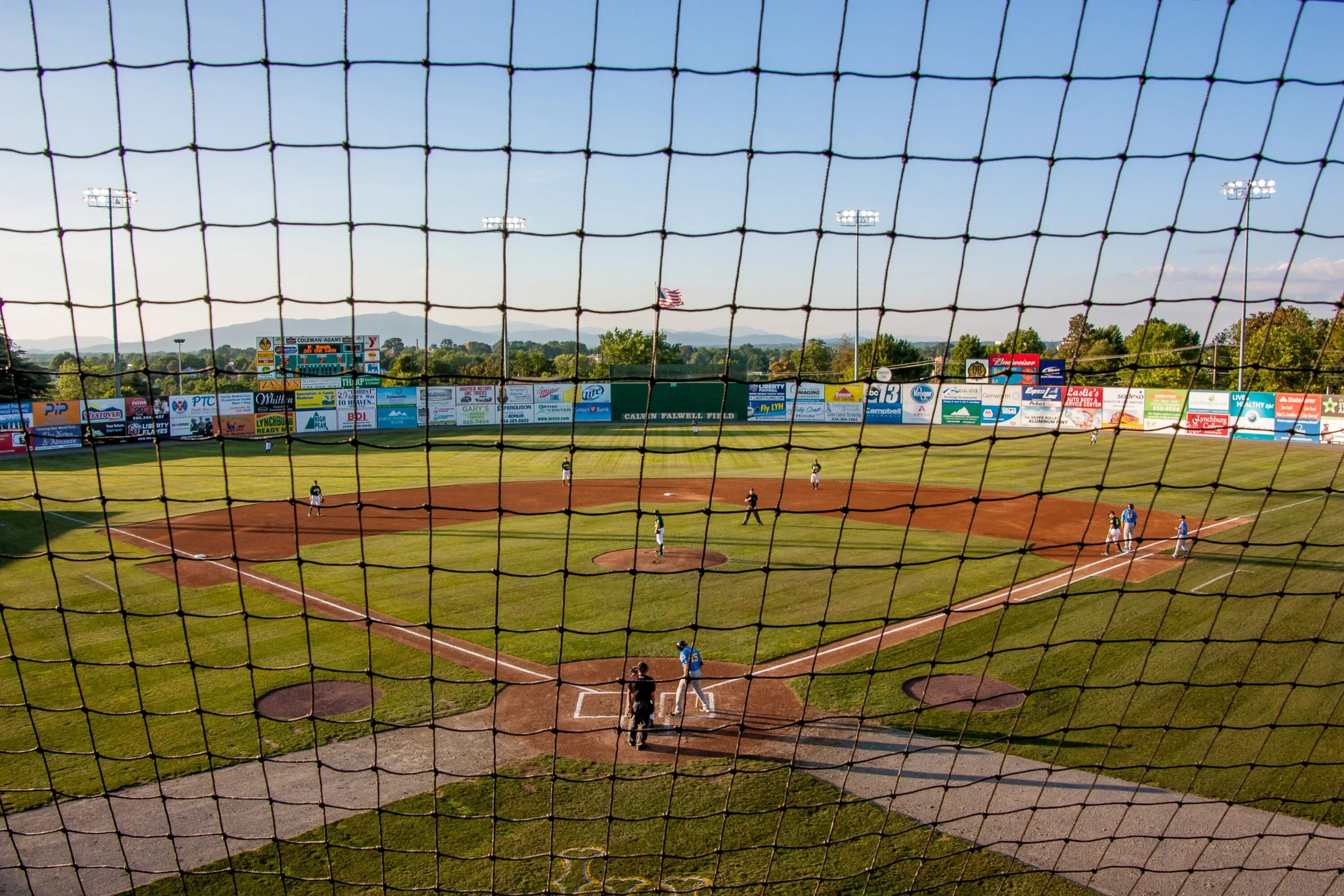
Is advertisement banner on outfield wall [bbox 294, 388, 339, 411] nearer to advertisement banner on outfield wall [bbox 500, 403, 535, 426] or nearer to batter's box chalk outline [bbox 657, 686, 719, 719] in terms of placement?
advertisement banner on outfield wall [bbox 500, 403, 535, 426]

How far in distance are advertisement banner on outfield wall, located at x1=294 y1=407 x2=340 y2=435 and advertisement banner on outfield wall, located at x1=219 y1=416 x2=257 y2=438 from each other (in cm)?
180

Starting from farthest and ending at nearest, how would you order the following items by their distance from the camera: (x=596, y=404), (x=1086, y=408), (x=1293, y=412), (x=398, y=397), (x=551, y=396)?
(x=596, y=404), (x=551, y=396), (x=398, y=397), (x=1086, y=408), (x=1293, y=412)

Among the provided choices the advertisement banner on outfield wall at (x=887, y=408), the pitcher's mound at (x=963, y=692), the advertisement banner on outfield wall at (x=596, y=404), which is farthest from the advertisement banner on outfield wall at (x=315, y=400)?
the pitcher's mound at (x=963, y=692)

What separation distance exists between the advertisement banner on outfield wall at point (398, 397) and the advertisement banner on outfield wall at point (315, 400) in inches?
83.9

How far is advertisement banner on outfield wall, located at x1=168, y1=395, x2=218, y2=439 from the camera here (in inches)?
1463

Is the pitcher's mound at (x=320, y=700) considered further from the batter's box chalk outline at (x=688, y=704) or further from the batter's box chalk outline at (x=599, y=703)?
the batter's box chalk outline at (x=688, y=704)

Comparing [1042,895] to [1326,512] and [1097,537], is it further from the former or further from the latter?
[1326,512]

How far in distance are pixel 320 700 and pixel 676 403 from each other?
34.6 m

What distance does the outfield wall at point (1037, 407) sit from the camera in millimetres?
34375

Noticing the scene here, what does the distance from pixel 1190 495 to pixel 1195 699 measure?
18.4 meters

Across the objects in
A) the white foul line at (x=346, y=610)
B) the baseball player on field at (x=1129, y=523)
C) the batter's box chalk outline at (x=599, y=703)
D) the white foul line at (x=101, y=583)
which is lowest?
the batter's box chalk outline at (x=599, y=703)

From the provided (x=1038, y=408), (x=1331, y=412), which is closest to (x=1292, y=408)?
(x=1331, y=412)

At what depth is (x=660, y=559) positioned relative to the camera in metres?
19.3

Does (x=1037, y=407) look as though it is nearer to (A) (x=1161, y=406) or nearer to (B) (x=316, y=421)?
(A) (x=1161, y=406)
